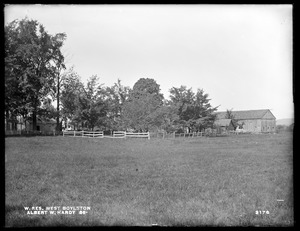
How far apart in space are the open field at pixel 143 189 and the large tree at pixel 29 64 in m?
1.38

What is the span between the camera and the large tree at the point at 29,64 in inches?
268

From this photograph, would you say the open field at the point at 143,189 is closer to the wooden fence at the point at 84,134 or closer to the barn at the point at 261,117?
the wooden fence at the point at 84,134

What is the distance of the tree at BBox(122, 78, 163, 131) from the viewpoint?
9016mm

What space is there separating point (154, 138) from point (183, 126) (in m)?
1.80

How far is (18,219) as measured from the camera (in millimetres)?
5477

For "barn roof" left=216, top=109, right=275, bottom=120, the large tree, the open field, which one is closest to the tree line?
the large tree

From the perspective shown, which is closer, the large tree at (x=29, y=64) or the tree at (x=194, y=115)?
the large tree at (x=29, y=64)

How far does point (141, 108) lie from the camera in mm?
9672

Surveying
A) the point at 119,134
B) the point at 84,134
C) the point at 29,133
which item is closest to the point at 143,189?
the point at 29,133

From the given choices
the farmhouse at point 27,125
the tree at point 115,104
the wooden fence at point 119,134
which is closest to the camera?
the farmhouse at point 27,125

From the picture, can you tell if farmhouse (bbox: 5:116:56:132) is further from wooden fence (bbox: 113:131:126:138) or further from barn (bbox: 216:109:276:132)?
barn (bbox: 216:109:276:132)

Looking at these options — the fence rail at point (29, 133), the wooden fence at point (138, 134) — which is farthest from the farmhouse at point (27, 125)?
the wooden fence at point (138, 134)

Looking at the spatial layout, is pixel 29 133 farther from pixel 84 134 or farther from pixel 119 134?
pixel 119 134
